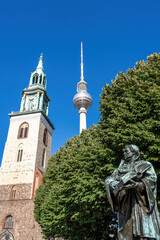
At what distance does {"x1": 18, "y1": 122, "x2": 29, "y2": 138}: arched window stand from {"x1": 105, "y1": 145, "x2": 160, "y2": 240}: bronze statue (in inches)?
1557

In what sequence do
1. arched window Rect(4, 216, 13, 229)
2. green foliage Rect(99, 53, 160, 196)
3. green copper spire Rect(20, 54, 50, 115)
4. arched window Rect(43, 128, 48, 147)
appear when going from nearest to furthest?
green foliage Rect(99, 53, 160, 196) → arched window Rect(4, 216, 13, 229) → arched window Rect(43, 128, 48, 147) → green copper spire Rect(20, 54, 50, 115)

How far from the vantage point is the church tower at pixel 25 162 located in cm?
3228

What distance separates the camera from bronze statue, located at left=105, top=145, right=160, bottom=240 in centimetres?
374

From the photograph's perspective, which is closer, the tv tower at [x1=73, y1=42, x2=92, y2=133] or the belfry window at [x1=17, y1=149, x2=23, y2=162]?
the belfry window at [x1=17, y1=149, x2=23, y2=162]

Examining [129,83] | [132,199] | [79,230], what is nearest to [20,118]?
[79,230]

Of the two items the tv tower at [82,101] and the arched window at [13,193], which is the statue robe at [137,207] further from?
the tv tower at [82,101]

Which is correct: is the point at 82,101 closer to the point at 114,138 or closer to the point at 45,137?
the point at 45,137

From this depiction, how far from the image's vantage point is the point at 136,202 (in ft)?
12.9

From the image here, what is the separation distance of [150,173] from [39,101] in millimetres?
44786

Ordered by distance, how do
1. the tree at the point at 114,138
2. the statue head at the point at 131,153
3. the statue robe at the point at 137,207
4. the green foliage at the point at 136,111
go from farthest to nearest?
the tree at the point at 114,138 → the green foliage at the point at 136,111 → the statue head at the point at 131,153 → the statue robe at the point at 137,207

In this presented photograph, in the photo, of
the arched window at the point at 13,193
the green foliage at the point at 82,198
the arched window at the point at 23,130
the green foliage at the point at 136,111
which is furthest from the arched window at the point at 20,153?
the green foliage at the point at 136,111

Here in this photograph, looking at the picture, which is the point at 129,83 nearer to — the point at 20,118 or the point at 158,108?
the point at 158,108

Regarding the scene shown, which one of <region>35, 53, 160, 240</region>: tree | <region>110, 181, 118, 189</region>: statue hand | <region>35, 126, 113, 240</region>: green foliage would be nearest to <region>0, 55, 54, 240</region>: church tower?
<region>35, 126, 113, 240</region>: green foliage

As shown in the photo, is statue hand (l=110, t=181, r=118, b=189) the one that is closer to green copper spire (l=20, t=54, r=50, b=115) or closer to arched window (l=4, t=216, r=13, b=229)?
arched window (l=4, t=216, r=13, b=229)
